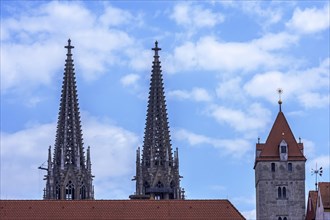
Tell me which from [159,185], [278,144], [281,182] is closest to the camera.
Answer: [281,182]

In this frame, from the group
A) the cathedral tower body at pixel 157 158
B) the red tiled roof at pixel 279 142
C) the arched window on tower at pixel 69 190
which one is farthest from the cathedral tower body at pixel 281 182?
the arched window on tower at pixel 69 190

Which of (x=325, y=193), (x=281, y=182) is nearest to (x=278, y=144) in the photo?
(x=281, y=182)

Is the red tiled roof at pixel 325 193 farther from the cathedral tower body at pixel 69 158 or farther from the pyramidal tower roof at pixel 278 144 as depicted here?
the cathedral tower body at pixel 69 158

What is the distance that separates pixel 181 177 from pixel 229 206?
43.2 meters

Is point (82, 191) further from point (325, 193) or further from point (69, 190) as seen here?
point (325, 193)

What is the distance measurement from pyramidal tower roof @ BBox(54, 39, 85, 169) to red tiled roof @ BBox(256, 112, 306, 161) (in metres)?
25.8

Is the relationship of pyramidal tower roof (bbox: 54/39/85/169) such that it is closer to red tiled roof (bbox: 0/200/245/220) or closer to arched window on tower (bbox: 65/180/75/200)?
arched window on tower (bbox: 65/180/75/200)

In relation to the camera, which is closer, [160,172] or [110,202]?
[110,202]

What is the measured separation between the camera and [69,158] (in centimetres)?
19100

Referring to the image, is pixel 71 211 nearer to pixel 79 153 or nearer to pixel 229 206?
pixel 229 206

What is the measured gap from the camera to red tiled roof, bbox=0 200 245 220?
488ft

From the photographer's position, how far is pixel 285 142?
175500 millimetres

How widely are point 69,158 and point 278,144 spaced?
97.7 ft

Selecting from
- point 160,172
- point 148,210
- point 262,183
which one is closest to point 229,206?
point 148,210
